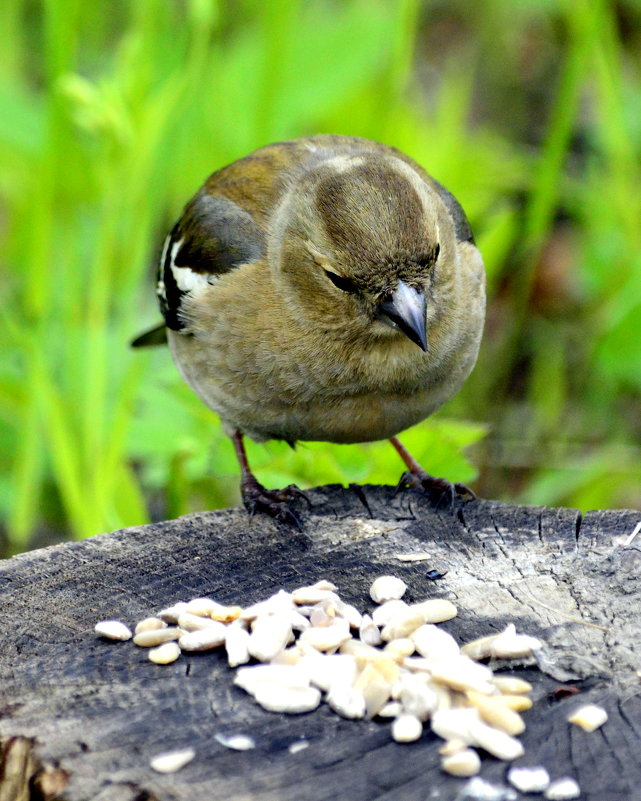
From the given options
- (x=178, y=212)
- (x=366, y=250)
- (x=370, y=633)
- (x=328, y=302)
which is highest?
(x=366, y=250)

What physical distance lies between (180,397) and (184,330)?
454 mm

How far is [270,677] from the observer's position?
222 centimetres

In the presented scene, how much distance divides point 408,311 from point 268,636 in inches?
38.9

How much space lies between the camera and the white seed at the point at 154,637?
237 cm

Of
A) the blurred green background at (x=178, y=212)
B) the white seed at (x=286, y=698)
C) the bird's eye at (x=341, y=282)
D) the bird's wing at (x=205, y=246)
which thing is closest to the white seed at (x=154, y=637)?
the white seed at (x=286, y=698)

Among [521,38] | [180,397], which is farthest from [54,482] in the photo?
[521,38]

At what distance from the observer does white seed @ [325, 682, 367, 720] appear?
2145mm

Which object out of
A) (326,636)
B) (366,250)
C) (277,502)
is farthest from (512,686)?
(366,250)

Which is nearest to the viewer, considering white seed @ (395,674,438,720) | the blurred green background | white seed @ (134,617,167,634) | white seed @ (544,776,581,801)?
white seed @ (544,776,581,801)

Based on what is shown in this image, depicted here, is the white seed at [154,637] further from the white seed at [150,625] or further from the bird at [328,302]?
the bird at [328,302]

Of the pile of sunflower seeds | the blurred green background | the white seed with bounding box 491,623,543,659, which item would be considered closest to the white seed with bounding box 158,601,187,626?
the pile of sunflower seeds

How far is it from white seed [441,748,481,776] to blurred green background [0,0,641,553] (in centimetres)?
163

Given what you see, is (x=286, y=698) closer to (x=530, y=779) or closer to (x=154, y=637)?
(x=154, y=637)

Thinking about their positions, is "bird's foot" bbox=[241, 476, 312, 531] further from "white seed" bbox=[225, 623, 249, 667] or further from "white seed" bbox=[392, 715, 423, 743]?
"white seed" bbox=[392, 715, 423, 743]
